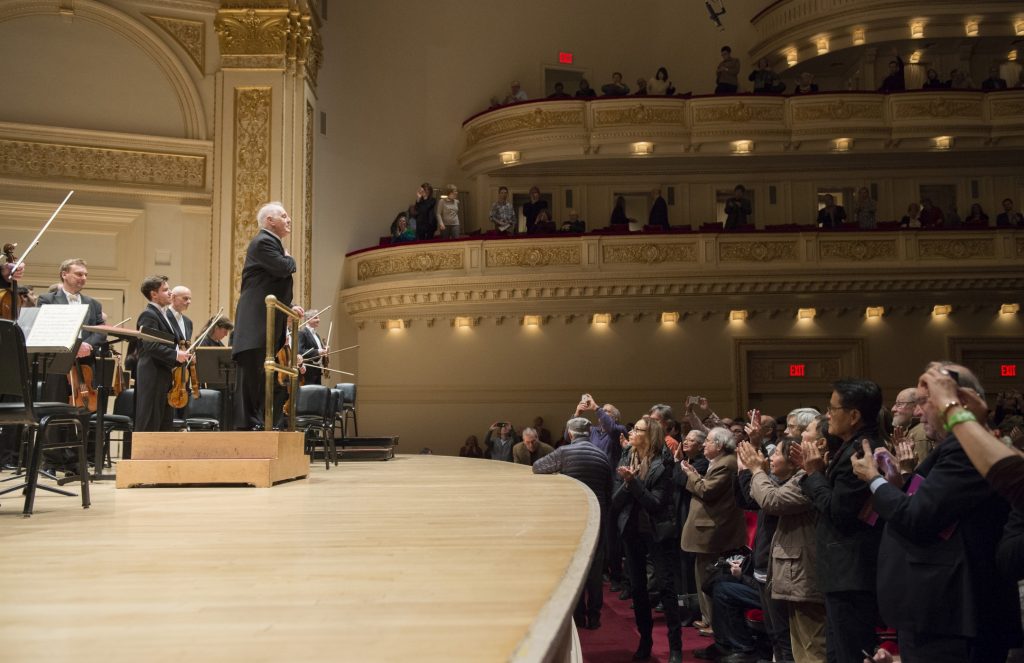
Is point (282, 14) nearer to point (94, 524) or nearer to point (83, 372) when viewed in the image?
point (83, 372)

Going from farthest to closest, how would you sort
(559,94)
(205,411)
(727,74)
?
(727,74)
(559,94)
(205,411)

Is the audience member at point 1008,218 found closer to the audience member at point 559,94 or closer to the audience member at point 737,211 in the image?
the audience member at point 737,211

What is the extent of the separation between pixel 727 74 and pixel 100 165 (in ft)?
31.9

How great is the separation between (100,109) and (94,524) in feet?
31.9

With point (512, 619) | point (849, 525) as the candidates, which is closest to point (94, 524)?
point (512, 619)

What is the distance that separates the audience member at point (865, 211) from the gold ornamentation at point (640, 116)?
10.5ft

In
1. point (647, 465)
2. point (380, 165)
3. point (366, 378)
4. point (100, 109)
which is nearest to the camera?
point (647, 465)

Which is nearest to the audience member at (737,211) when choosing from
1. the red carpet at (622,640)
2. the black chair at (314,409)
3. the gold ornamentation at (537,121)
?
the gold ornamentation at (537,121)

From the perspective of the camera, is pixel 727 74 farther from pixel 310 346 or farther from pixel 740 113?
pixel 310 346

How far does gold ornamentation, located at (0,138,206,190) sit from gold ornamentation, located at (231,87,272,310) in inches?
21.8

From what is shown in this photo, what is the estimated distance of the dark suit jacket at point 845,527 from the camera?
10.4 feet

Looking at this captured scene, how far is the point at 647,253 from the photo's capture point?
13.3 metres

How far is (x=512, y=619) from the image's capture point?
1.61 meters

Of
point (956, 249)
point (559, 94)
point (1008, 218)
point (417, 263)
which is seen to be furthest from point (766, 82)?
point (417, 263)
